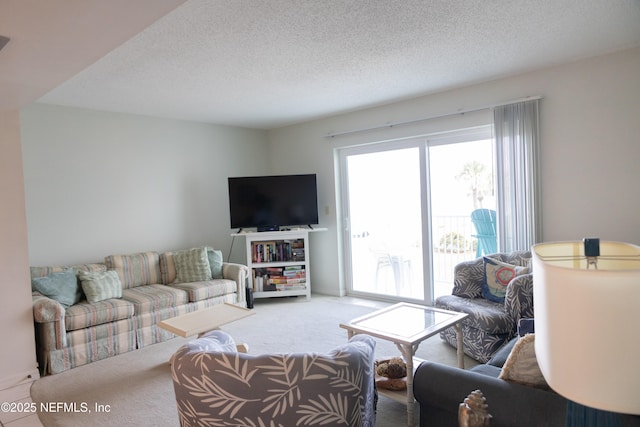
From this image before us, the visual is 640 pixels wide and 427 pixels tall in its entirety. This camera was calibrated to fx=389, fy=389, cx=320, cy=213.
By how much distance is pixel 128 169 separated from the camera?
480 cm

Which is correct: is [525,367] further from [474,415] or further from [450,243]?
[450,243]

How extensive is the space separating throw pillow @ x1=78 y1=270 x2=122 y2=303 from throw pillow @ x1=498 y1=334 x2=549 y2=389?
364 centimetres

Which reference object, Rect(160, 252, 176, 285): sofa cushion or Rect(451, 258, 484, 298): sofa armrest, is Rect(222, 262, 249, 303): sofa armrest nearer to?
Rect(160, 252, 176, 285): sofa cushion

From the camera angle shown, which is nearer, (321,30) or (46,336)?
(321,30)

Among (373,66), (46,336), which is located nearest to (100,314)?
(46,336)

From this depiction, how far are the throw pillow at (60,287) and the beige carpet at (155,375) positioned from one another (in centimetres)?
66

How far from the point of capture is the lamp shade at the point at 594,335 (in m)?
0.68

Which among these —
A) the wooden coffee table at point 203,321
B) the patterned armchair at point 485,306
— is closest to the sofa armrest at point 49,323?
the wooden coffee table at point 203,321

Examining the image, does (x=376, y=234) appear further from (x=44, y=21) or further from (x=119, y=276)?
(x=44, y=21)

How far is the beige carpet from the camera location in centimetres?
258

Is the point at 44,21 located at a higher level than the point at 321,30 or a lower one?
lower

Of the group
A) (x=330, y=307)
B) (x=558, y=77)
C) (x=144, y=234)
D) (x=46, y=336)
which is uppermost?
(x=558, y=77)

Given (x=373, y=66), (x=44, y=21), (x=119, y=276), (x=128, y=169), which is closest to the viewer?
(x=44, y=21)

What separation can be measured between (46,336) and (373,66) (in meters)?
3.61
